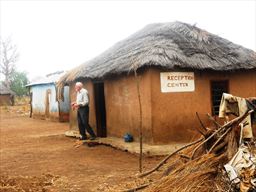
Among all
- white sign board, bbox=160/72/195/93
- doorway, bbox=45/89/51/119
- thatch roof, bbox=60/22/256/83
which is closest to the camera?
thatch roof, bbox=60/22/256/83

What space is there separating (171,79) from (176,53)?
72 centimetres

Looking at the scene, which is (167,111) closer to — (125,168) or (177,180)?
(125,168)

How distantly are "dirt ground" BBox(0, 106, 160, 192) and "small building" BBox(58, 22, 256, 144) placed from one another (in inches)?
45.7

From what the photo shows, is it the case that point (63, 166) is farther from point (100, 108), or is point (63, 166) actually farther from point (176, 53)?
point (100, 108)

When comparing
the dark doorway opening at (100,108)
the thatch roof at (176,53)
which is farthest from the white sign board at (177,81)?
the dark doorway opening at (100,108)

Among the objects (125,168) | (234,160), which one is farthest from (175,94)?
(234,160)

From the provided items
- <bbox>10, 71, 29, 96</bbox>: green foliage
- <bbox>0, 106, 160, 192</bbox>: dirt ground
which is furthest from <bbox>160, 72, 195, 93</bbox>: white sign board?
<bbox>10, 71, 29, 96</bbox>: green foliage

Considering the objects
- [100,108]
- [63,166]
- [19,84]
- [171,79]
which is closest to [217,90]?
[171,79]

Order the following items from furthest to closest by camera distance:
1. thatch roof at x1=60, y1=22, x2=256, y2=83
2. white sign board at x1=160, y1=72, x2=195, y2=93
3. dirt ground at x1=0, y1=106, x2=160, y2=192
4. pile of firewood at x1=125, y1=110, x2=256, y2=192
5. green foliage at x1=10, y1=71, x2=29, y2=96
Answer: green foliage at x1=10, y1=71, x2=29, y2=96 → white sign board at x1=160, y1=72, x2=195, y2=93 → thatch roof at x1=60, y1=22, x2=256, y2=83 → dirt ground at x1=0, y1=106, x2=160, y2=192 → pile of firewood at x1=125, y1=110, x2=256, y2=192

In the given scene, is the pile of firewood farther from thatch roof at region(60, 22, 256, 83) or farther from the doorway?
the doorway

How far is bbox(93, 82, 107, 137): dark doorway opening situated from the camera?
13.2m

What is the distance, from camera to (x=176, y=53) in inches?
411

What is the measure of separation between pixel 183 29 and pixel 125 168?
550 centimetres

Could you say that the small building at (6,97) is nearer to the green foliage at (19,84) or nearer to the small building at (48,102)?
the green foliage at (19,84)
